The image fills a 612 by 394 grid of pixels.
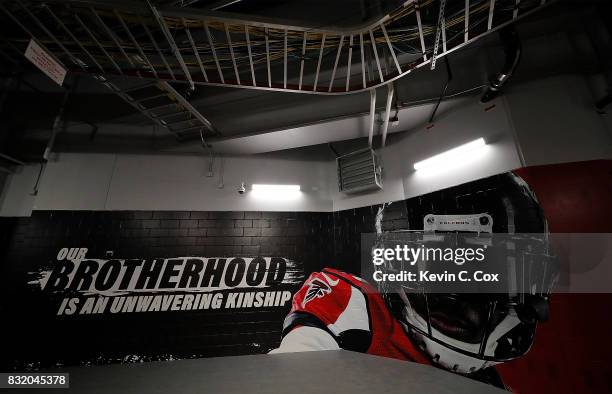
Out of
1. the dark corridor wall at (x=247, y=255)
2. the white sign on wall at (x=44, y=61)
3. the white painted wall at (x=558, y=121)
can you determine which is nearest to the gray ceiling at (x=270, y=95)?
the white painted wall at (x=558, y=121)

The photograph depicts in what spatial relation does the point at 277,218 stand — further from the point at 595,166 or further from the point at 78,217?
the point at 595,166

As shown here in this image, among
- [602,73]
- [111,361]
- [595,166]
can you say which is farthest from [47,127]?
[602,73]

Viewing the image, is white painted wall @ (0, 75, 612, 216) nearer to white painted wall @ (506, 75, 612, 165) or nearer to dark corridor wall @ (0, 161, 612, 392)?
white painted wall @ (506, 75, 612, 165)

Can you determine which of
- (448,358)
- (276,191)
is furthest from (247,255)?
(448,358)

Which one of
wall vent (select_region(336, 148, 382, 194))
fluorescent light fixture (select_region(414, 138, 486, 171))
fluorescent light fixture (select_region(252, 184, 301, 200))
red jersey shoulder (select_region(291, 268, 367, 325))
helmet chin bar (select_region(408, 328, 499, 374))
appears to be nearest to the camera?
helmet chin bar (select_region(408, 328, 499, 374))

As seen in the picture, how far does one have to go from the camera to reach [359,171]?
3.53m

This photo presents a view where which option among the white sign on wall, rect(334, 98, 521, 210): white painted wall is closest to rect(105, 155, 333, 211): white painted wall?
rect(334, 98, 521, 210): white painted wall

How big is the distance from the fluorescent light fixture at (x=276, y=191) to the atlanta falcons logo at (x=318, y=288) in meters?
1.27

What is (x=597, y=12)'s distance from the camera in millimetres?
2480

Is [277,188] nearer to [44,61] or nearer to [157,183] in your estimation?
[157,183]

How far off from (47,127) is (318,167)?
3.92 m

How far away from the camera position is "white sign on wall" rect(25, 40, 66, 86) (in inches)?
74.2

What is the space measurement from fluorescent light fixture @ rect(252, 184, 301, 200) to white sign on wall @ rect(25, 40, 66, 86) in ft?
7.42

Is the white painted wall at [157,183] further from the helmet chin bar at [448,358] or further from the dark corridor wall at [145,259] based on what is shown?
the helmet chin bar at [448,358]
